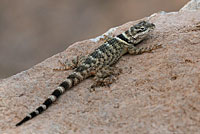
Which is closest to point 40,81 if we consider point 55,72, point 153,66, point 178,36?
point 55,72

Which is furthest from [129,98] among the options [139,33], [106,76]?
[139,33]

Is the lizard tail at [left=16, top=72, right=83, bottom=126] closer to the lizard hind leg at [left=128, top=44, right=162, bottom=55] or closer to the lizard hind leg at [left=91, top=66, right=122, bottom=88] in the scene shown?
the lizard hind leg at [left=91, top=66, right=122, bottom=88]

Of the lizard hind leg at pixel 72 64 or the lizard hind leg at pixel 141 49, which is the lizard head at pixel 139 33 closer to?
the lizard hind leg at pixel 141 49

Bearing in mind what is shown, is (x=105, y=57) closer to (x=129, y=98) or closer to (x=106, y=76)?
(x=106, y=76)

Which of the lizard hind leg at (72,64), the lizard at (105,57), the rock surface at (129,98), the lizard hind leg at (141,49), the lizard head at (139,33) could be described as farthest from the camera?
Result: the lizard head at (139,33)

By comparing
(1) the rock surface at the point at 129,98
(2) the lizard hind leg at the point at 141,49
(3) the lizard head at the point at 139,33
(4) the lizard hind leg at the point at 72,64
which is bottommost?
(1) the rock surface at the point at 129,98

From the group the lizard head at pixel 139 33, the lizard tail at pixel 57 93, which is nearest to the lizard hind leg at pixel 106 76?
the lizard tail at pixel 57 93

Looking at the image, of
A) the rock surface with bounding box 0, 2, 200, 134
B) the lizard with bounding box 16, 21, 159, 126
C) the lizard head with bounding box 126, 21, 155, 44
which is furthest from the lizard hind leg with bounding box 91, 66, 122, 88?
the lizard head with bounding box 126, 21, 155, 44
